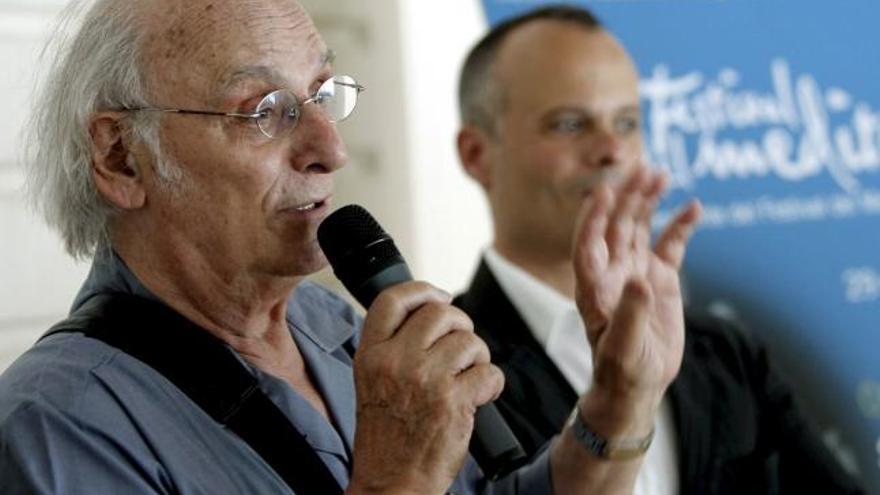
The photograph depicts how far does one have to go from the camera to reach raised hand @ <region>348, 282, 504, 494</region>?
1187mm

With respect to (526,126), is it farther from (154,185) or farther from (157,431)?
(157,431)

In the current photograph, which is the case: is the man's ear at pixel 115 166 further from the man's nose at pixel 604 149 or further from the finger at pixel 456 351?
the man's nose at pixel 604 149

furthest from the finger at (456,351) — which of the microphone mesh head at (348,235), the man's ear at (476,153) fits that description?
the man's ear at (476,153)

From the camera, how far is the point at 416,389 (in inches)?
47.1

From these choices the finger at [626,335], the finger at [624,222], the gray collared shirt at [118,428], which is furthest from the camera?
the finger at [624,222]

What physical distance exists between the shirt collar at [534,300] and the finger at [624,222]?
1.74 ft

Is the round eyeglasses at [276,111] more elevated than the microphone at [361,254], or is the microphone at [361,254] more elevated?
the round eyeglasses at [276,111]

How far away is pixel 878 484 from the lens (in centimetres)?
339

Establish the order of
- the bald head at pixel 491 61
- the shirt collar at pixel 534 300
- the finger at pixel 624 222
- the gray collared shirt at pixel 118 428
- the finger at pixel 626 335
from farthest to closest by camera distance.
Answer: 1. the bald head at pixel 491 61
2. the shirt collar at pixel 534 300
3. the finger at pixel 624 222
4. the finger at pixel 626 335
5. the gray collared shirt at pixel 118 428

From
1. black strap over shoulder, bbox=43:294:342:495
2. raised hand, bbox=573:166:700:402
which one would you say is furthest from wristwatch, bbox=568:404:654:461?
black strap over shoulder, bbox=43:294:342:495

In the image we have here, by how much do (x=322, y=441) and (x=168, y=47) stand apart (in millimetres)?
404

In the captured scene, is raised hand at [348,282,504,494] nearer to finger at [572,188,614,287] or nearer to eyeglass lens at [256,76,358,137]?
eyeglass lens at [256,76,358,137]

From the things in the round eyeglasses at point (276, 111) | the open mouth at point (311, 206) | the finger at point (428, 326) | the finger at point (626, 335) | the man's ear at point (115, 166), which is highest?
the round eyeglasses at point (276, 111)

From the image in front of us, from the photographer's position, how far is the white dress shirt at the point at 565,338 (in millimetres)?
2246
